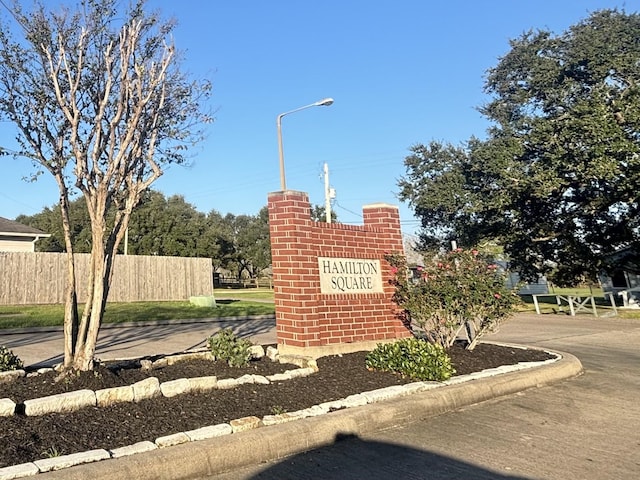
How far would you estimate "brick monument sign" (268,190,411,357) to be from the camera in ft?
21.6

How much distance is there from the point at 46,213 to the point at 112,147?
53865mm

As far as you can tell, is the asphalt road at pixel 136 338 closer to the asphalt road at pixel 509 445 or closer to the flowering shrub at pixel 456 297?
the flowering shrub at pixel 456 297

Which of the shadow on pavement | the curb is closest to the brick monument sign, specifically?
the curb

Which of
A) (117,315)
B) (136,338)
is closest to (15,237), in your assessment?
(117,315)

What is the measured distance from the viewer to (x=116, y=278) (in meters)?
23.5

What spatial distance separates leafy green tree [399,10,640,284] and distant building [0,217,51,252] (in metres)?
21.0

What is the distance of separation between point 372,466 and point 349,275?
3909mm

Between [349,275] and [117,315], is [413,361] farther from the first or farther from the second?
[117,315]

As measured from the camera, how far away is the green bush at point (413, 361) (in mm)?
5641

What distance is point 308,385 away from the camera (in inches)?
206

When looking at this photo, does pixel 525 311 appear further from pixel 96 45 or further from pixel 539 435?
pixel 96 45

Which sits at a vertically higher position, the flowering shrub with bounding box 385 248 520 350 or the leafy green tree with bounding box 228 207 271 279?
the leafy green tree with bounding box 228 207 271 279

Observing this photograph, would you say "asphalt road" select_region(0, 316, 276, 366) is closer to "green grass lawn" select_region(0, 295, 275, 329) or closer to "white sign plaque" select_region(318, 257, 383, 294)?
"green grass lawn" select_region(0, 295, 275, 329)

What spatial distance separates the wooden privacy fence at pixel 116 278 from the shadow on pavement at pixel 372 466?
17.5m
